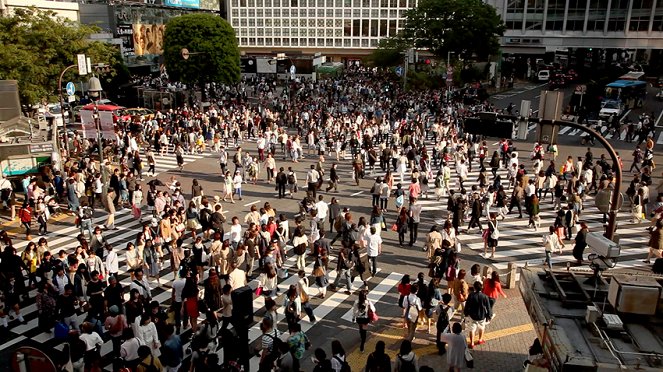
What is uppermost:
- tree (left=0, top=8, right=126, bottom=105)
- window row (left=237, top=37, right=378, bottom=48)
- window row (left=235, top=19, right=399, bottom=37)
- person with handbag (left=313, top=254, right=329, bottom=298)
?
window row (left=235, top=19, right=399, bottom=37)

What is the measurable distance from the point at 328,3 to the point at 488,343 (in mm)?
77468

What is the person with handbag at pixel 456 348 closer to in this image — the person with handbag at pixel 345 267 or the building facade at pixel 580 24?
the person with handbag at pixel 345 267

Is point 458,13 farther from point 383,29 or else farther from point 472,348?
point 472,348

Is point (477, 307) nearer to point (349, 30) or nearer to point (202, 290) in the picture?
point (202, 290)

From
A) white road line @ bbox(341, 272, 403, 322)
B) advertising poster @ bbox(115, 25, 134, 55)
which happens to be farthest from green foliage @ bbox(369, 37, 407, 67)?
white road line @ bbox(341, 272, 403, 322)

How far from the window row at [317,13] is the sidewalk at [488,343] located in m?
73.3

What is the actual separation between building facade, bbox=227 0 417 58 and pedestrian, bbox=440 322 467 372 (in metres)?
75.8

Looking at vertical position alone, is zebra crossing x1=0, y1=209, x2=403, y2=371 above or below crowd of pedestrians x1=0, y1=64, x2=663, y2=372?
below

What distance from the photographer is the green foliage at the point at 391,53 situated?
61.6 m

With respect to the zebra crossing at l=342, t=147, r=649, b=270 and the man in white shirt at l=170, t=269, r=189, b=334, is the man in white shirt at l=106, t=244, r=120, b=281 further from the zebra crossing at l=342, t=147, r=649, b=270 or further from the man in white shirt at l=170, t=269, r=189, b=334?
the zebra crossing at l=342, t=147, r=649, b=270

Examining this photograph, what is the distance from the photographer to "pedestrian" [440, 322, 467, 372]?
32.8 feet

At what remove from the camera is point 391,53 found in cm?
6144

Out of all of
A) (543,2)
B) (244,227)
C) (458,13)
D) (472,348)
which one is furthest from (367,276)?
(543,2)

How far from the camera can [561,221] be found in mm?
17578
